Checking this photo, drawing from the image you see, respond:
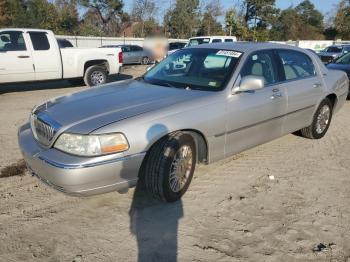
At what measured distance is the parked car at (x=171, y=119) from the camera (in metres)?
3.34

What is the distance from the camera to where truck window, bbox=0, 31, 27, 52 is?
403 inches

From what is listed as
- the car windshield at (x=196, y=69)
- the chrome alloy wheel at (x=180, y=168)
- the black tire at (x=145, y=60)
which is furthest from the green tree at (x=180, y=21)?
the chrome alloy wheel at (x=180, y=168)

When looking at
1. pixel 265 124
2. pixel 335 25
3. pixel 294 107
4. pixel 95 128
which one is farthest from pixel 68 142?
Result: pixel 335 25

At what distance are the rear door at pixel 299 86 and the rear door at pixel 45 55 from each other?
7501 mm

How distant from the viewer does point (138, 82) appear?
4906 mm

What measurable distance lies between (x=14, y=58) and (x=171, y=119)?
8059 mm

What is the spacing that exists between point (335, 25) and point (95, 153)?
222 ft

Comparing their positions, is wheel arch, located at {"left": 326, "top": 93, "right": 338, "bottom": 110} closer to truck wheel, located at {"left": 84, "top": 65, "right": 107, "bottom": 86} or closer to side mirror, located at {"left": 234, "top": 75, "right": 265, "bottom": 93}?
side mirror, located at {"left": 234, "top": 75, "right": 265, "bottom": 93}

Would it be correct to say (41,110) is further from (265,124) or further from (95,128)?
(265,124)

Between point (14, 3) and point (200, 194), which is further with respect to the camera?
point (14, 3)

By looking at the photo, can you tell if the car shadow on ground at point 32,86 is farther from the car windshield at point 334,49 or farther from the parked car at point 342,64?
the car windshield at point 334,49

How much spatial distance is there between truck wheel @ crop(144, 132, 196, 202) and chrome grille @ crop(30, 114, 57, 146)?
923 millimetres

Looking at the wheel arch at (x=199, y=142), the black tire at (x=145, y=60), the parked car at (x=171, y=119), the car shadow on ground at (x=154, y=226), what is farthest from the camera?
the black tire at (x=145, y=60)

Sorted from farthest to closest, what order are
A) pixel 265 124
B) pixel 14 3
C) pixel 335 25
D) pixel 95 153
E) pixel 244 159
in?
→ pixel 335 25, pixel 14 3, pixel 244 159, pixel 265 124, pixel 95 153
